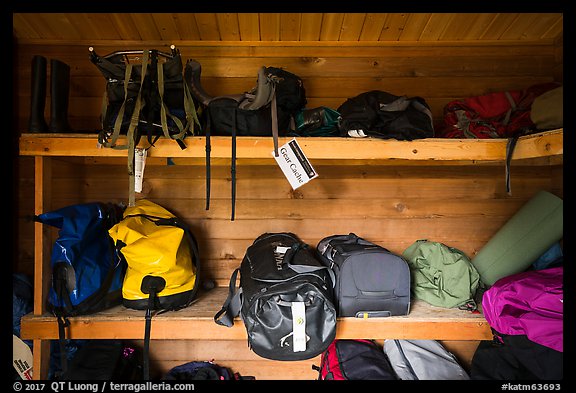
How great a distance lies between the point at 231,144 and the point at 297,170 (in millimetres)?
261

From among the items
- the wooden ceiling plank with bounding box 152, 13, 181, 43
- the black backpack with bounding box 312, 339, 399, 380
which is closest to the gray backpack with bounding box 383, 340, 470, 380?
the black backpack with bounding box 312, 339, 399, 380

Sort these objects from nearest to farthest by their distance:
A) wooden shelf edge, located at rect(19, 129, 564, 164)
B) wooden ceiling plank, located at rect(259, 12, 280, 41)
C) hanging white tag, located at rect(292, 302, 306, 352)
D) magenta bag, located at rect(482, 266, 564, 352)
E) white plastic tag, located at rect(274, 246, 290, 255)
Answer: magenta bag, located at rect(482, 266, 564, 352) → hanging white tag, located at rect(292, 302, 306, 352) → wooden shelf edge, located at rect(19, 129, 564, 164) → white plastic tag, located at rect(274, 246, 290, 255) → wooden ceiling plank, located at rect(259, 12, 280, 41)

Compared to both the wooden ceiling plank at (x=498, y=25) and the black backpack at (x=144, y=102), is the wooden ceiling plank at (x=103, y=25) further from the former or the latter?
the wooden ceiling plank at (x=498, y=25)

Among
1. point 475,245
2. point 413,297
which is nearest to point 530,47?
point 475,245

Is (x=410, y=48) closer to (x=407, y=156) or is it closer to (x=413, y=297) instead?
(x=407, y=156)

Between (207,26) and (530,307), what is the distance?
5.46 ft

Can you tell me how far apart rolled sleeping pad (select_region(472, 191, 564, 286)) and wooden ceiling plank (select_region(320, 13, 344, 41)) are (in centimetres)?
117

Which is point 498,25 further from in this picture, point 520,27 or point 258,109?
point 258,109

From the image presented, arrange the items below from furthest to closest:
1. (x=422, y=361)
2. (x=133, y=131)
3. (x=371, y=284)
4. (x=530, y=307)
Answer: (x=422, y=361) < (x=371, y=284) < (x=133, y=131) < (x=530, y=307)

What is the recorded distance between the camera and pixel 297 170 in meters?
1.36

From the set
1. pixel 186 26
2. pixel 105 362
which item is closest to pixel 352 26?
pixel 186 26

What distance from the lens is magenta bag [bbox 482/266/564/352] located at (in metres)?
1.11

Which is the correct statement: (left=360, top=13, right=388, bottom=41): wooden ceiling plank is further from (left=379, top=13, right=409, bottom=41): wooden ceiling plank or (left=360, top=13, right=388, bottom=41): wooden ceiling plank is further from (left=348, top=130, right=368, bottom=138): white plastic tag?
(left=348, top=130, right=368, bottom=138): white plastic tag

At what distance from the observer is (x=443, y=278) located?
150 centimetres
